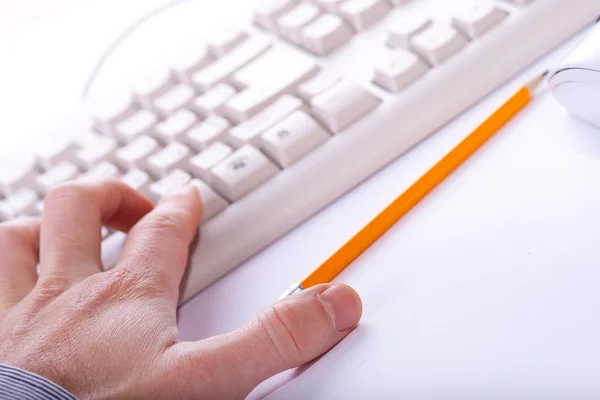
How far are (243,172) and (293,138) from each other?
0.04 m

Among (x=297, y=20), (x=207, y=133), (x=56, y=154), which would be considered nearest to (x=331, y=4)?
(x=297, y=20)

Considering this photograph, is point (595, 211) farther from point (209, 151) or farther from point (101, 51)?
point (101, 51)

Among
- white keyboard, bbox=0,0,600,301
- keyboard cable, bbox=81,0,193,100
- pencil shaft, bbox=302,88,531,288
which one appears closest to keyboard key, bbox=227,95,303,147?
white keyboard, bbox=0,0,600,301

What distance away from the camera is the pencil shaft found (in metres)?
0.40

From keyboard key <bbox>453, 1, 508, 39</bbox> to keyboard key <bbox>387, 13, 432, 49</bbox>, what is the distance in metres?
0.02

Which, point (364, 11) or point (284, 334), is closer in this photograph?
point (284, 334)

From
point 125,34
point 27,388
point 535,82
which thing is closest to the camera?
point 27,388

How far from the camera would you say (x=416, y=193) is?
418 mm

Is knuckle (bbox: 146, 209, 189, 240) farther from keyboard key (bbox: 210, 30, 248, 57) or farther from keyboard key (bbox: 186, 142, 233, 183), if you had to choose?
keyboard key (bbox: 210, 30, 248, 57)

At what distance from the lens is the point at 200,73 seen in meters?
0.52

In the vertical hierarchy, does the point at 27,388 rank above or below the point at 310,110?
below

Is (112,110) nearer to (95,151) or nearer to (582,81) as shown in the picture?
(95,151)

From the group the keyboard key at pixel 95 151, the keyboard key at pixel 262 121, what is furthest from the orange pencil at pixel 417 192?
the keyboard key at pixel 95 151

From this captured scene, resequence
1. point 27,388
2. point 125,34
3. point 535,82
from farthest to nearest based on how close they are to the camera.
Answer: point 125,34
point 535,82
point 27,388
